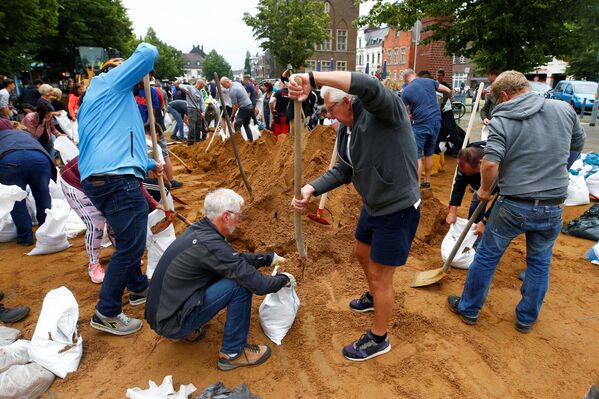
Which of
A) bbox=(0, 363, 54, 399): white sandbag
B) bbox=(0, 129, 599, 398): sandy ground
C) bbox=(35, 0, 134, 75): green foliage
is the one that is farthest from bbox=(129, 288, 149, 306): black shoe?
bbox=(35, 0, 134, 75): green foliage

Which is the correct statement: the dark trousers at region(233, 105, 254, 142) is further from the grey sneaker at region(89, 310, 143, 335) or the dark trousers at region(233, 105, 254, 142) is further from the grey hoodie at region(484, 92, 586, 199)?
the grey hoodie at region(484, 92, 586, 199)

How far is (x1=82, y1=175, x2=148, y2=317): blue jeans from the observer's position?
8.35 feet

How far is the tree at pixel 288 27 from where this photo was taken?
2778 centimetres

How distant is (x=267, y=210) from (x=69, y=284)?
210cm

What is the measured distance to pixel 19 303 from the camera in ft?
10.8

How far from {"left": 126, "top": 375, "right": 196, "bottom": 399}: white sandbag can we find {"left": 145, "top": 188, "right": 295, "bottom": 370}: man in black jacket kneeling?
0.25 metres

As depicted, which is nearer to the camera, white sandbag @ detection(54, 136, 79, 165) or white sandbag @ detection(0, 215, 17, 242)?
white sandbag @ detection(54, 136, 79, 165)

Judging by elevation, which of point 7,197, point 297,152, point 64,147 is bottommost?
point 7,197

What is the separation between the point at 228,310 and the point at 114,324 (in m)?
0.99

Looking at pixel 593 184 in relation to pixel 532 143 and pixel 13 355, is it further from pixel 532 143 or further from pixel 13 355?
pixel 13 355

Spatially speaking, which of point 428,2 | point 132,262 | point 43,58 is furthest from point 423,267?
point 43,58

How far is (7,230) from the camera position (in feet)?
15.0

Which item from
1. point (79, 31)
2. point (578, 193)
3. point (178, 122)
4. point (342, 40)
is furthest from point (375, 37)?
point (578, 193)

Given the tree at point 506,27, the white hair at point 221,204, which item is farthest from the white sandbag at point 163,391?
the tree at point 506,27
